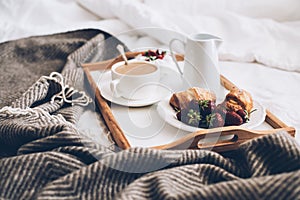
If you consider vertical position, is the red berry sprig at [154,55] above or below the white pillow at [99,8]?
above

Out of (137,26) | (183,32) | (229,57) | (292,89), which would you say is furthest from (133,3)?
(292,89)

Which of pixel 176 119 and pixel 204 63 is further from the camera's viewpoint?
pixel 204 63

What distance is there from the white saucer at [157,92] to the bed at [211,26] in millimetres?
213

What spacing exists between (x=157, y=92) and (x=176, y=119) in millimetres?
129

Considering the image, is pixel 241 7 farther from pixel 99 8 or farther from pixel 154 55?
pixel 154 55

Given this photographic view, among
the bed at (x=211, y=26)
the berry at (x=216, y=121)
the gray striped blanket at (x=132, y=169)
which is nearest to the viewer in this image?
the gray striped blanket at (x=132, y=169)

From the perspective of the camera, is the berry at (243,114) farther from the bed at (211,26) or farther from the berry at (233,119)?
the bed at (211,26)

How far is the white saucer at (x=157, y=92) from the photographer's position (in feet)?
2.76

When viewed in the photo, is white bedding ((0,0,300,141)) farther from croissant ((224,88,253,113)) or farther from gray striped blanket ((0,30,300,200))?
gray striped blanket ((0,30,300,200))

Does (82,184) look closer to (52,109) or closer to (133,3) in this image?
(52,109)

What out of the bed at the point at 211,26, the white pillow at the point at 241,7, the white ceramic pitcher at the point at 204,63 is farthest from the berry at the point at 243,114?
the white pillow at the point at 241,7

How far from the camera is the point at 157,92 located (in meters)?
0.87

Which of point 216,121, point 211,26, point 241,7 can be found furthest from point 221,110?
point 241,7

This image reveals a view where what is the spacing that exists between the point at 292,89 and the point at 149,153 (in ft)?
1.75
